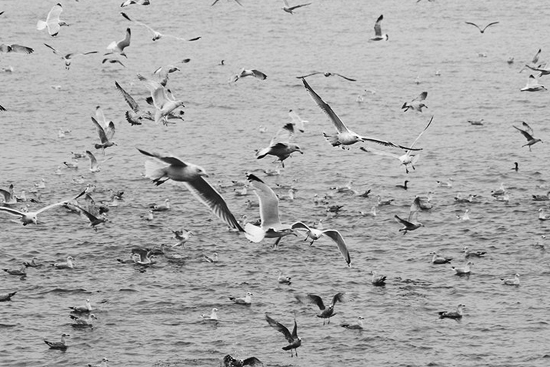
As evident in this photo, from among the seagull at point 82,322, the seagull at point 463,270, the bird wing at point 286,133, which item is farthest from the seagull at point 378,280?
A: the seagull at point 82,322

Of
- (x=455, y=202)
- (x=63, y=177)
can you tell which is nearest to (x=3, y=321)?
(x=63, y=177)

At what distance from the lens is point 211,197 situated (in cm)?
1942

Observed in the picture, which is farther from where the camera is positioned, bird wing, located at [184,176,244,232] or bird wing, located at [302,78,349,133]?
bird wing, located at [302,78,349,133]

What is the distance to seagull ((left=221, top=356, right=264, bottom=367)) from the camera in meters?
24.2

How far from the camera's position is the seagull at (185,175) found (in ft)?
60.6

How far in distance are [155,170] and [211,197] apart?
4.22 ft

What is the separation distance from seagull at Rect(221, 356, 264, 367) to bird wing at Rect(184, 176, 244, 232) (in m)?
6.03

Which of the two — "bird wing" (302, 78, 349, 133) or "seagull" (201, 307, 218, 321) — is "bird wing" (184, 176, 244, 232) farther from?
"seagull" (201, 307, 218, 321)

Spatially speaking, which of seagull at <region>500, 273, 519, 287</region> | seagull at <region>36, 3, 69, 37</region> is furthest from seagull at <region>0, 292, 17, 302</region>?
seagull at <region>500, 273, 519, 287</region>

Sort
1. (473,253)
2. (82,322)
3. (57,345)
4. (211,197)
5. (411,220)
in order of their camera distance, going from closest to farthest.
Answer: (211,197) → (57,345) → (82,322) → (473,253) → (411,220)

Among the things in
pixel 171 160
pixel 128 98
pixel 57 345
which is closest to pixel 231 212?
pixel 128 98

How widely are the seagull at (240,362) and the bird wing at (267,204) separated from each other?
4.78 metres

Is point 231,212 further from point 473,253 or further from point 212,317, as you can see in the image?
point 473,253

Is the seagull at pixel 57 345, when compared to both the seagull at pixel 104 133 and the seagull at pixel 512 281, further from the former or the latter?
the seagull at pixel 512 281
